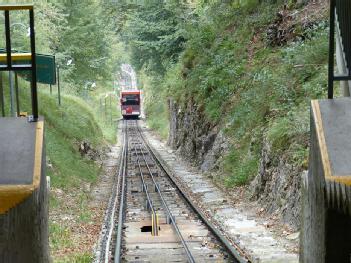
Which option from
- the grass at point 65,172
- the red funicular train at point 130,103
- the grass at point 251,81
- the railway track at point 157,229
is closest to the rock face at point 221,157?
the grass at point 251,81

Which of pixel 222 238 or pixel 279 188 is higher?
pixel 279 188

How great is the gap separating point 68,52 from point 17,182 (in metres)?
35.0

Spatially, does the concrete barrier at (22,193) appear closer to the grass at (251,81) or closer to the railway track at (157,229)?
the railway track at (157,229)

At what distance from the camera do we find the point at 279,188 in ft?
45.0

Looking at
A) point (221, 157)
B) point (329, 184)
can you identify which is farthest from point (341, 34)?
point (221, 157)

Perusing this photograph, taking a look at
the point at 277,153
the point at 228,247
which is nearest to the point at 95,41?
the point at 277,153

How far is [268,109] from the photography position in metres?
17.8

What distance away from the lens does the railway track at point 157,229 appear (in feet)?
35.1

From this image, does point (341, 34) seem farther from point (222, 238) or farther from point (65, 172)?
point (65, 172)

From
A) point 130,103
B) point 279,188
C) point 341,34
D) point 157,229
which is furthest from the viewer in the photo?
point 130,103

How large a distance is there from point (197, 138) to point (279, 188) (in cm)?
1307

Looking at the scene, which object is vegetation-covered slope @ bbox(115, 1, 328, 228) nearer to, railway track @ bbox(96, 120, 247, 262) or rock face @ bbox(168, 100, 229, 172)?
rock face @ bbox(168, 100, 229, 172)

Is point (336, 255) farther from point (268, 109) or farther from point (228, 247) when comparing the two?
point (268, 109)

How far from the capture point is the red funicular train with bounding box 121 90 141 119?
6606 cm
